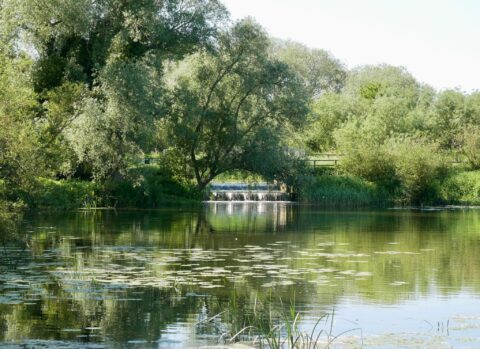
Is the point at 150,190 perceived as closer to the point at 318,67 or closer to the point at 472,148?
the point at 472,148

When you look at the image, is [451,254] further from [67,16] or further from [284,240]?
[67,16]

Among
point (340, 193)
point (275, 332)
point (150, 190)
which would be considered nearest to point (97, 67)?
point (150, 190)

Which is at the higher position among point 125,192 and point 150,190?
point 150,190

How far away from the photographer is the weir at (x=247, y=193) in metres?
64.3

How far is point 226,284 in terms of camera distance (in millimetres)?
20875

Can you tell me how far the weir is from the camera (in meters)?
64.3

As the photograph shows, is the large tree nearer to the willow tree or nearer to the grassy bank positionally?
the grassy bank

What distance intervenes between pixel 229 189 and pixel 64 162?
19.6 metres

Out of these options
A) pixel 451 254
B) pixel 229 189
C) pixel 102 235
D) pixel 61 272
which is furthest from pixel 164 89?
pixel 61 272

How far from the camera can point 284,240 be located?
33625mm

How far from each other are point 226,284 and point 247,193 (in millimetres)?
44775

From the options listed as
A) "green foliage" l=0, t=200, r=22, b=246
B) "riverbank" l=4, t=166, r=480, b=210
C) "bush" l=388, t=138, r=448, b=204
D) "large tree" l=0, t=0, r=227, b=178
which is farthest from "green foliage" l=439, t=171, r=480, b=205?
"green foliage" l=0, t=200, r=22, b=246

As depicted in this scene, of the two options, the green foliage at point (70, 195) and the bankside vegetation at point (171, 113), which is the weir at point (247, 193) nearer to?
the bankside vegetation at point (171, 113)

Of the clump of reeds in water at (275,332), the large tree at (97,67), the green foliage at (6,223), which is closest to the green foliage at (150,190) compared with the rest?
the large tree at (97,67)
